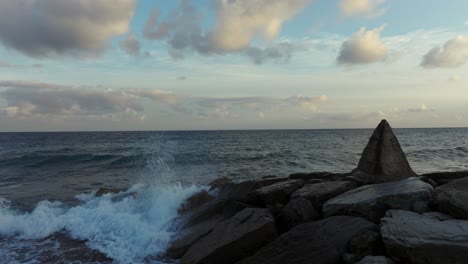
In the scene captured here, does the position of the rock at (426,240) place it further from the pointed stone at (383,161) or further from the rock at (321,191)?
the pointed stone at (383,161)

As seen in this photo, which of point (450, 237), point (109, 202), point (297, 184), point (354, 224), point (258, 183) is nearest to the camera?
point (450, 237)

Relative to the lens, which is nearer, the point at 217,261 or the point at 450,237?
the point at 450,237

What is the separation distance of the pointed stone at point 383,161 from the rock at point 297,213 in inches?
91.5

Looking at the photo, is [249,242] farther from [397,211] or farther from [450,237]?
[450,237]

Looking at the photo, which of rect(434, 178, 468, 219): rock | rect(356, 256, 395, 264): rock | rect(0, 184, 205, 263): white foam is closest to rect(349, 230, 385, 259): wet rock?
rect(356, 256, 395, 264): rock

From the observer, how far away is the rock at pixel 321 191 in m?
7.63

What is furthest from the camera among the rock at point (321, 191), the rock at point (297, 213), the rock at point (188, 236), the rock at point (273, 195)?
the rock at point (273, 195)

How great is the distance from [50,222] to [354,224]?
9068mm

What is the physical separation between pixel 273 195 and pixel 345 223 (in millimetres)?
2565

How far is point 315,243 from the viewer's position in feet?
19.0

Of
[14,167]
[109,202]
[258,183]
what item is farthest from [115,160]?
[258,183]

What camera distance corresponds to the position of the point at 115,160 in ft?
97.6

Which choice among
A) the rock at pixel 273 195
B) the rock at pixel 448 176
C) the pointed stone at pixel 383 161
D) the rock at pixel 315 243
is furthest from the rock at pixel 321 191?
the rock at pixel 448 176

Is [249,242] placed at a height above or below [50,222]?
above
